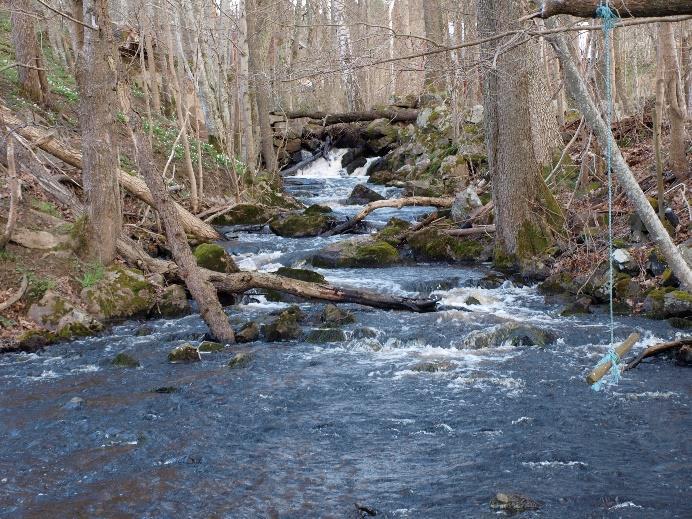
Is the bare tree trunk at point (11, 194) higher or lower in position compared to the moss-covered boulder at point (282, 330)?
higher

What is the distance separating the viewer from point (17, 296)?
1037cm

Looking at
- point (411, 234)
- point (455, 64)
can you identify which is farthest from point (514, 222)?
point (455, 64)

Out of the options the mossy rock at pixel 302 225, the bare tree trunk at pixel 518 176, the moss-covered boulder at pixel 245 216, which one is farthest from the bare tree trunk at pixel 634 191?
the moss-covered boulder at pixel 245 216

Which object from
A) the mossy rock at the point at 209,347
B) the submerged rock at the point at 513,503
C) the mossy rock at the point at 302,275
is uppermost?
the mossy rock at the point at 302,275

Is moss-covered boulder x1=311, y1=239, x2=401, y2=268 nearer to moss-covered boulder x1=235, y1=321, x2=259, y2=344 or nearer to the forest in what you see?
the forest

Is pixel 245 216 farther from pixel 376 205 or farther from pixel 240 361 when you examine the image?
pixel 240 361

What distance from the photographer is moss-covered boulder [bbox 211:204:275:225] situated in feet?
63.8

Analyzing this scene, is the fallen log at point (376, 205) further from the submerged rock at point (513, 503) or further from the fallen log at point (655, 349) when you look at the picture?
the submerged rock at point (513, 503)

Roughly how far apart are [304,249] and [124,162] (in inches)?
199

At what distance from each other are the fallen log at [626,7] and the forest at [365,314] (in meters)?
0.01

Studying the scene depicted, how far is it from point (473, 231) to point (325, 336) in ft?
19.3

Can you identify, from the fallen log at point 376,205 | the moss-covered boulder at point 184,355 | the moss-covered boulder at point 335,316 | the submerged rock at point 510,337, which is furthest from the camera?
the fallen log at point 376,205

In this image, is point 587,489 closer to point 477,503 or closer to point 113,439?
point 477,503

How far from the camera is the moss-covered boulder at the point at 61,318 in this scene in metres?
10.4
